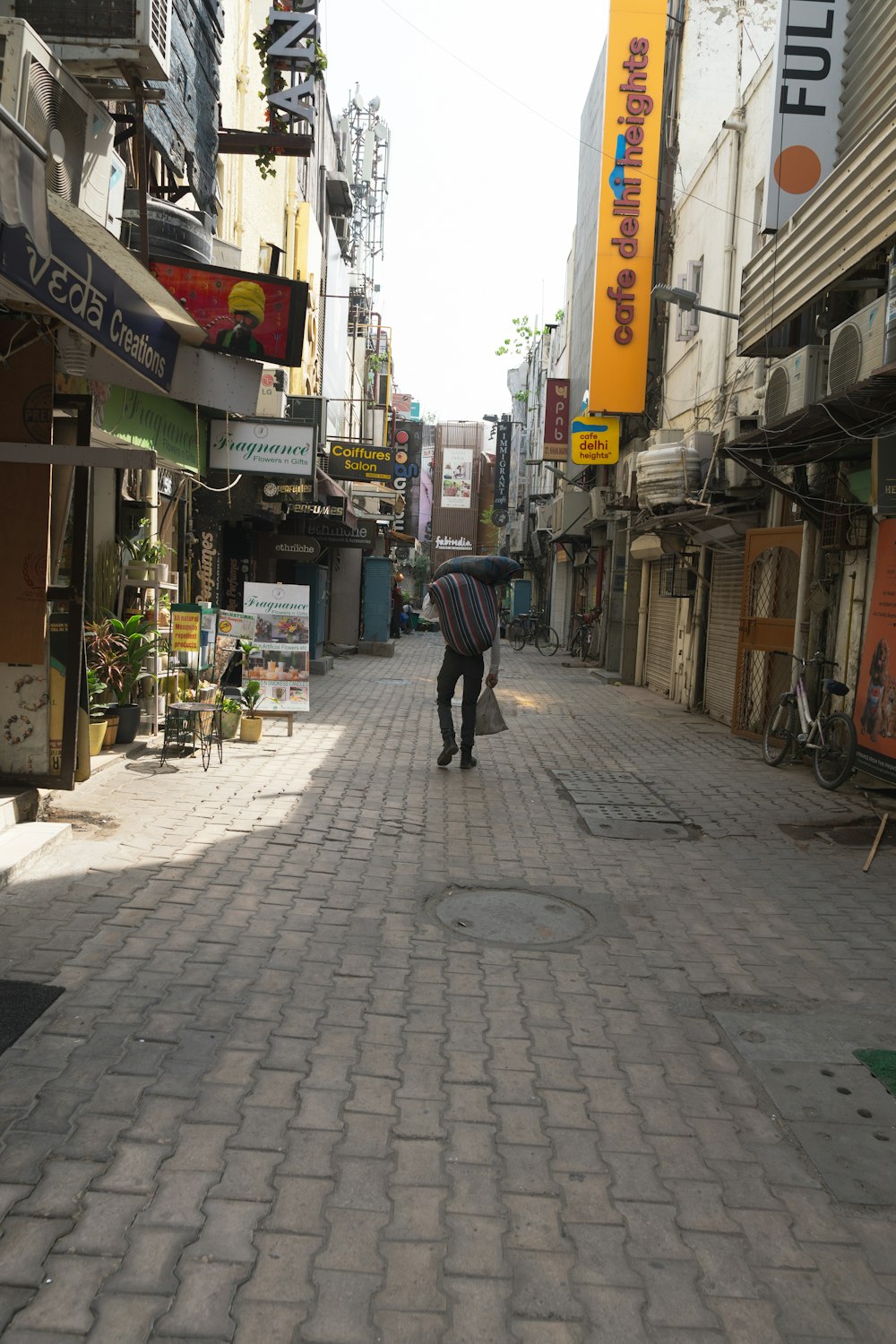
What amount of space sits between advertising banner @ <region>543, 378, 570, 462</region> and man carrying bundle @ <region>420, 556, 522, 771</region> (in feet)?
69.3

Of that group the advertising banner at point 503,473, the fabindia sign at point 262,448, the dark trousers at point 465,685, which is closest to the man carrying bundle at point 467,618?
the dark trousers at point 465,685

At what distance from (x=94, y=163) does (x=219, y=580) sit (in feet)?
26.1

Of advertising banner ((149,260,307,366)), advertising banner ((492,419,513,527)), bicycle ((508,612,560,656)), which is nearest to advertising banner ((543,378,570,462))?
bicycle ((508,612,560,656))

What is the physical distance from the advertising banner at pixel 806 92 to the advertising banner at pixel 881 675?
417cm

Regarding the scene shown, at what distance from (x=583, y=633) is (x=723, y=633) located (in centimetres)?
1226

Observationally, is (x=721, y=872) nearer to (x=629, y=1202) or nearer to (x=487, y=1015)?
(x=487, y=1015)

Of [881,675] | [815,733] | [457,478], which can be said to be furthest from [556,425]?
[457,478]

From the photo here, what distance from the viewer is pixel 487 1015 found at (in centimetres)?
402

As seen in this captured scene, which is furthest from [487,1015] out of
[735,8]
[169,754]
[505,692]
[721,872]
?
[735,8]

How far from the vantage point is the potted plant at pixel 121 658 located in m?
8.40

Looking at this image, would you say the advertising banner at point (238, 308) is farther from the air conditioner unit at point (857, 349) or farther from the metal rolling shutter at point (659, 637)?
the metal rolling shutter at point (659, 637)

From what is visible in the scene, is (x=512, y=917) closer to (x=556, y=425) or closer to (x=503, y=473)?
(x=556, y=425)

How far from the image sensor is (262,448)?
1216 centimetres

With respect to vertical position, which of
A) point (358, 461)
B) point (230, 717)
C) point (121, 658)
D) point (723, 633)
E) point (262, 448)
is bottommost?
point (230, 717)
